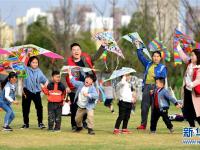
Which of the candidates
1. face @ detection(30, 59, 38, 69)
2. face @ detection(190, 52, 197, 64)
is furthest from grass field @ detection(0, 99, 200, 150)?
face @ detection(190, 52, 197, 64)

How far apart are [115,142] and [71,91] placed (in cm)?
222

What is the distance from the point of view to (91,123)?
36.0ft

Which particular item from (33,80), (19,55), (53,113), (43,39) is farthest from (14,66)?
(43,39)

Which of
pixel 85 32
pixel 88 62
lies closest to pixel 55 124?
pixel 88 62

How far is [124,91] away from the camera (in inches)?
442

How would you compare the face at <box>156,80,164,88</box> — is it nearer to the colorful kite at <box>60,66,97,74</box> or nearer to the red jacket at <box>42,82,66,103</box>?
the colorful kite at <box>60,66,97,74</box>

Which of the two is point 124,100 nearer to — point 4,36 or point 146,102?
point 146,102

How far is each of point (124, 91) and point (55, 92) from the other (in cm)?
151

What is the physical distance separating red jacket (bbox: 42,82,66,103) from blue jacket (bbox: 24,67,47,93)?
468 millimetres

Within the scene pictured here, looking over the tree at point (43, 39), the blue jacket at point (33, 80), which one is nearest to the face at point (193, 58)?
the blue jacket at point (33, 80)

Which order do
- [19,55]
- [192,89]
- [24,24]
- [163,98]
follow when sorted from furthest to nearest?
[24,24] → [19,55] → [163,98] → [192,89]

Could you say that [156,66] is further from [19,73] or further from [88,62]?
[19,73]

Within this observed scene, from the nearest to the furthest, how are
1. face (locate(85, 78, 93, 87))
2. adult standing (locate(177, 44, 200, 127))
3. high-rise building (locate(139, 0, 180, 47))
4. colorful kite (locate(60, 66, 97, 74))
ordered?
adult standing (locate(177, 44, 200, 127))
face (locate(85, 78, 93, 87))
colorful kite (locate(60, 66, 97, 74))
high-rise building (locate(139, 0, 180, 47))

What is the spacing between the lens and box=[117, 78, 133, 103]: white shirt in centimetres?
1120
